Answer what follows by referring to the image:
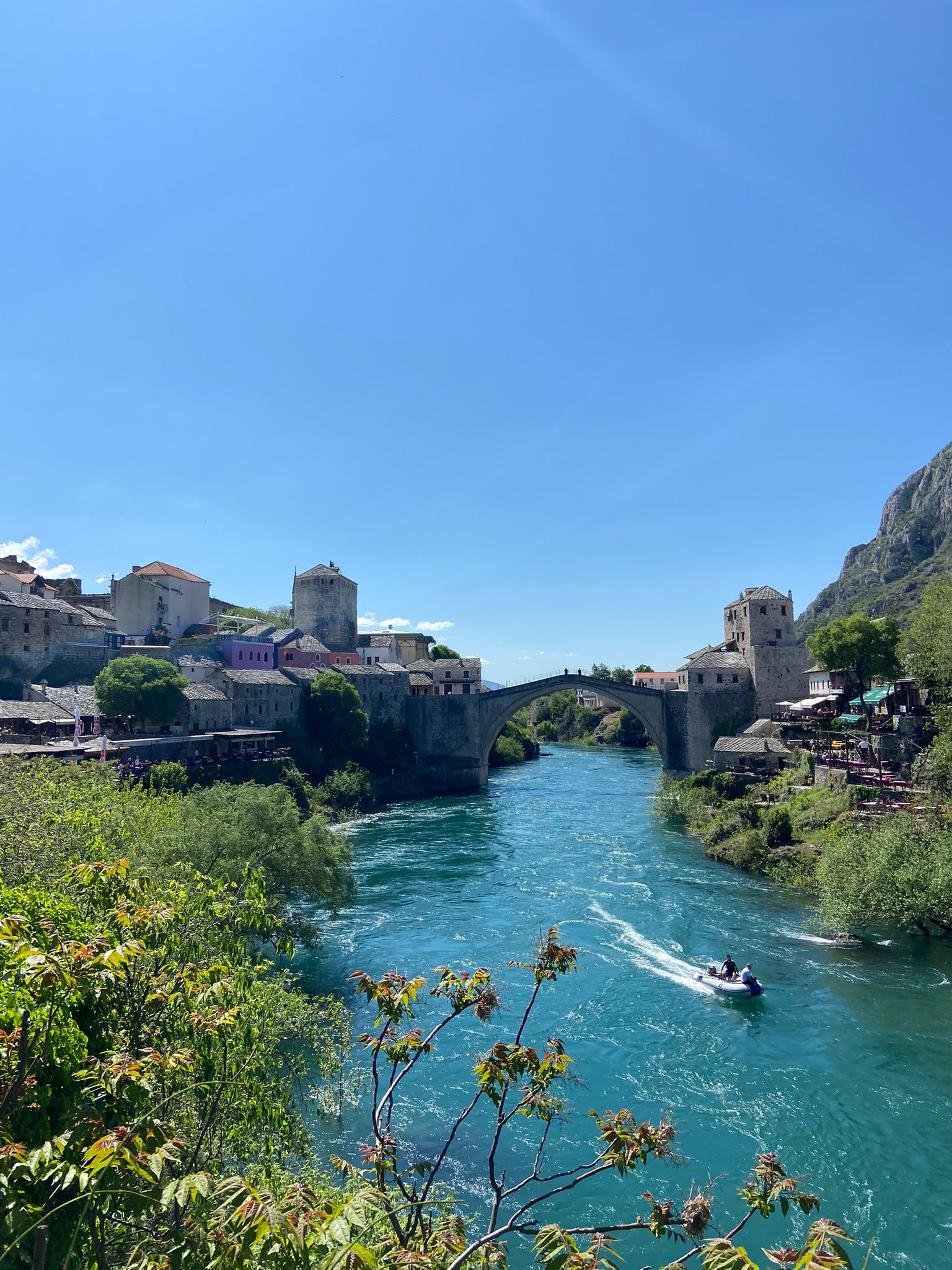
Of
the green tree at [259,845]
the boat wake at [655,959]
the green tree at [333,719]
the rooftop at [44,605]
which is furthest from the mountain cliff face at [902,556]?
the green tree at [259,845]

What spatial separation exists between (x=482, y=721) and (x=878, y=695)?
27.1 m

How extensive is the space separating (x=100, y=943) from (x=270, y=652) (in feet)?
172

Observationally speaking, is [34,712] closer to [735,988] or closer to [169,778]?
[169,778]

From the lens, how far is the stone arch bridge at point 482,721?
53250 millimetres

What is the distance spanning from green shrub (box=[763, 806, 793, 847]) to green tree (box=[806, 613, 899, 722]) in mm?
13717

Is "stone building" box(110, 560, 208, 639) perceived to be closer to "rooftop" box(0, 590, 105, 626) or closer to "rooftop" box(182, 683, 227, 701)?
"rooftop" box(0, 590, 105, 626)

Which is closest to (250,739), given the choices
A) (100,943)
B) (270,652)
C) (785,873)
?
(270,652)

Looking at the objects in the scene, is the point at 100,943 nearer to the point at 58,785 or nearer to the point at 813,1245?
the point at 813,1245

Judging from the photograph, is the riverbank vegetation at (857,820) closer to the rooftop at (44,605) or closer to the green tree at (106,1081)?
the green tree at (106,1081)

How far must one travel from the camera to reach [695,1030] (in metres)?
15.5

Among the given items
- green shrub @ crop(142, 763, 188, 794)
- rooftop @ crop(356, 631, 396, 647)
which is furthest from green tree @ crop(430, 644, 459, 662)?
green shrub @ crop(142, 763, 188, 794)

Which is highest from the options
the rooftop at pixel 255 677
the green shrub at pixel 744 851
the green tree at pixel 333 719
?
the rooftop at pixel 255 677

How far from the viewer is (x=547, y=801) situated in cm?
4553

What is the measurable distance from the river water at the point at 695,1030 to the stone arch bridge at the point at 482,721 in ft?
78.1
